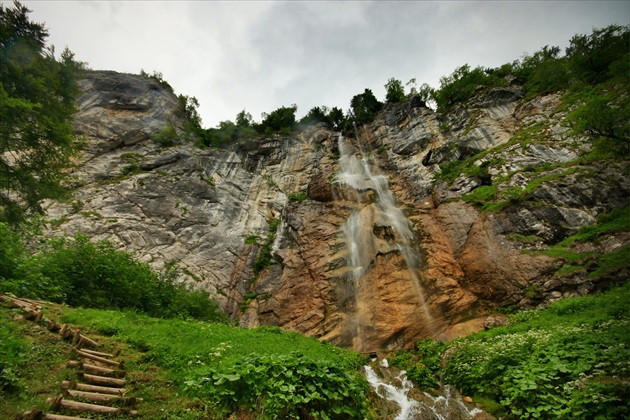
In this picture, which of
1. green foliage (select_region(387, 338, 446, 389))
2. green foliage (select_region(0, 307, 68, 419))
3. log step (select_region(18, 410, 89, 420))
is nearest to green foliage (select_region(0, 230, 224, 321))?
green foliage (select_region(0, 307, 68, 419))

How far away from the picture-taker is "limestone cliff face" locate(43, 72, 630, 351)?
16.7 metres

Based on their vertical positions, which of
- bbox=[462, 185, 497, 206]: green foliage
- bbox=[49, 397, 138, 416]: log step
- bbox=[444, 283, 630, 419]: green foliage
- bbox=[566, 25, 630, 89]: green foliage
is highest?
bbox=[566, 25, 630, 89]: green foliage

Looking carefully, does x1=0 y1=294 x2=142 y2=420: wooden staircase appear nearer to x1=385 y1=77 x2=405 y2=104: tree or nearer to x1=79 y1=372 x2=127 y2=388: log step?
x1=79 y1=372 x2=127 y2=388: log step

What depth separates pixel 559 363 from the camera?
779 cm

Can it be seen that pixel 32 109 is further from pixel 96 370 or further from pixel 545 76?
pixel 545 76

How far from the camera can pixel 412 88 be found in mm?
44500

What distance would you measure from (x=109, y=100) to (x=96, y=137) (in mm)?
7304

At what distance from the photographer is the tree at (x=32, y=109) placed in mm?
9469

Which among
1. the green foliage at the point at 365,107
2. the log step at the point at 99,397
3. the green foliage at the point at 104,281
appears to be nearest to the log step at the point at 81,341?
the log step at the point at 99,397

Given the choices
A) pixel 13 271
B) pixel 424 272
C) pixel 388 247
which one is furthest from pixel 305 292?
pixel 13 271

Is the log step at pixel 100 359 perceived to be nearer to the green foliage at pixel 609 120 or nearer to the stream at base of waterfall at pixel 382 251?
the stream at base of waterfall at pixel 382 251

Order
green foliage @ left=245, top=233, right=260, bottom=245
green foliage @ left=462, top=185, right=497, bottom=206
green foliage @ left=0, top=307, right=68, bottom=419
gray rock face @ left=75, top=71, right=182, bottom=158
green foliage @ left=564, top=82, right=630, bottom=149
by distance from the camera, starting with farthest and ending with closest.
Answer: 1. gray rock face @ left=75, top=71, right=182, bottom=158
2. green foliage @ left=245, top=233, right=260, bottom=245
3. green foliage @ left=462, top=185, right=497, bottom=206
4. green foliage @ left=564, top=82, right=630, bottom=149
5. green foliage @ left=0, top=307, right=68, bottom=419

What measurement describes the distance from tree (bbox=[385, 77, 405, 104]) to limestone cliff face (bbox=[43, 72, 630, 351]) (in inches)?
142

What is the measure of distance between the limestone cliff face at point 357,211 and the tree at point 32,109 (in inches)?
536
